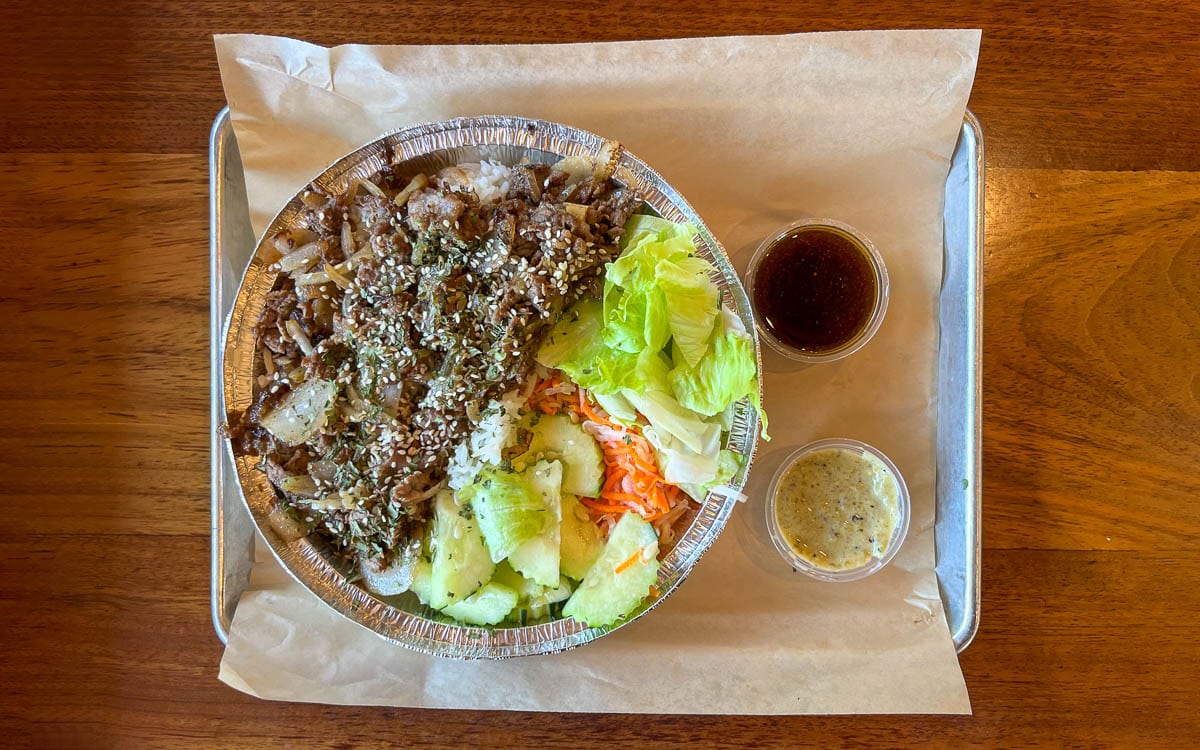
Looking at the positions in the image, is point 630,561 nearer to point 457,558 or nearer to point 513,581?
point 513,581

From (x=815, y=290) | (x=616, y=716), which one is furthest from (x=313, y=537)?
(x=815, y=290)

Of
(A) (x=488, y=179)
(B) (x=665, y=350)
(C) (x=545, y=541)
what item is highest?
(A) (x=488, y=179)

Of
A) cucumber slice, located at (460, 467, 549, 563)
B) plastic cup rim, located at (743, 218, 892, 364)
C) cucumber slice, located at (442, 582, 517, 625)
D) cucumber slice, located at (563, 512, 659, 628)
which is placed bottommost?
cucumber slice, located at (442, 582, 517, 625)

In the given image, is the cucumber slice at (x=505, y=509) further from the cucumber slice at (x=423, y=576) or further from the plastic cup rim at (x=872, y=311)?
the plastic cup rim at (x=872, y=311)

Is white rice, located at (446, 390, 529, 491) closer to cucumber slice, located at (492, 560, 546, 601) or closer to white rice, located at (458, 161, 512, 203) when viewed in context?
cucumber slice, located at (492, 560, 546, 601)

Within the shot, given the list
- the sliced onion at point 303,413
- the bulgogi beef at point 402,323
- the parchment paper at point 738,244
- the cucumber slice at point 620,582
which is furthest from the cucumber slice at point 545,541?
the sliced onion at point 303,413

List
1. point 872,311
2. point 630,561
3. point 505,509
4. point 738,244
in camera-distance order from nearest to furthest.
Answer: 1. point 505,509
2. point 630,561
3. point 872,311
4. point 738,244

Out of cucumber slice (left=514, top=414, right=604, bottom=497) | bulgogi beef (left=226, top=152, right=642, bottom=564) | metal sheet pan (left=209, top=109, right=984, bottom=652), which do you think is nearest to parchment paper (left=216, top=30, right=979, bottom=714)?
metal sheet pan (left=209, top=109, right=984, bottom=652)
